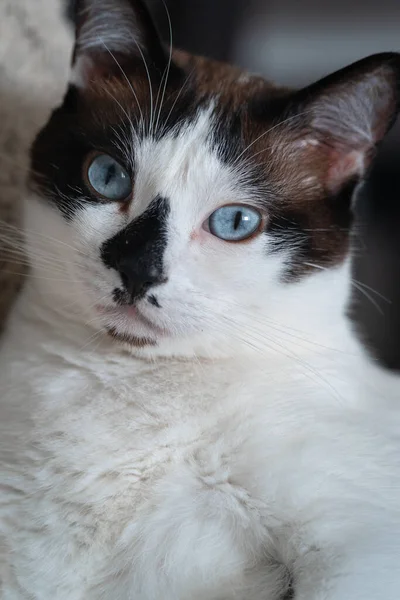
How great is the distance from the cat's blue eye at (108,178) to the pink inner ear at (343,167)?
31 cm

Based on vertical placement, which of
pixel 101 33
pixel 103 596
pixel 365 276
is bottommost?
pixel 103 596

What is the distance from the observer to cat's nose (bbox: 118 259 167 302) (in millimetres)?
859

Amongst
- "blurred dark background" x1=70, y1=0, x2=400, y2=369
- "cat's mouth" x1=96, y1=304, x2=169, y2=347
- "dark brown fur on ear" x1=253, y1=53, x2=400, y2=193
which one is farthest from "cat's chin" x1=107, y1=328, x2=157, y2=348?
"blurred dark background" x1=70, y1=0, x2=400, y2=369

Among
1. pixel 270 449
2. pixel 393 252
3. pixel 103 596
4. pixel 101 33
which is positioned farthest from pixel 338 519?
pixel 393 252

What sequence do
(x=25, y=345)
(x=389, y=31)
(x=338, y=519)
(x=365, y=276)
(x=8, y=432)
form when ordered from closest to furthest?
(x=338, y=519), (x=8, y=432), (x=25, y=345), (x=389, y=31), (x=365, y=276)

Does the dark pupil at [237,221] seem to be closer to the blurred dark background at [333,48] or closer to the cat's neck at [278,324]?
the cat's neck at [278,324]

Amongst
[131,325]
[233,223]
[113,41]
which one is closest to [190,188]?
[233,223]

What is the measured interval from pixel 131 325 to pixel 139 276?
0.29 feet

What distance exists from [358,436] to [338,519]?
0.13m

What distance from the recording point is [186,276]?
34.8 inches

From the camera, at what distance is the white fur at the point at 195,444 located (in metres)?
0.88

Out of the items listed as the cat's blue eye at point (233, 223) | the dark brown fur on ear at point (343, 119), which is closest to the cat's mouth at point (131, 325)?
the cat's blue eye at point (233, 223)

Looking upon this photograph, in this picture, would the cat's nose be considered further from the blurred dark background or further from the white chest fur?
the blurred dark background

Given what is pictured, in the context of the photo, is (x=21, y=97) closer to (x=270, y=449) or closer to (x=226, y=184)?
(x=226, y=184)
